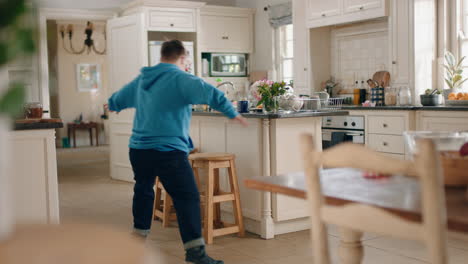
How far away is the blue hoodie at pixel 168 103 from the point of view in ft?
10.9

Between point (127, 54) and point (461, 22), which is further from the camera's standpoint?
point (127, 54)

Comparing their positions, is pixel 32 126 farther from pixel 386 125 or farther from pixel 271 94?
pixel 386 125

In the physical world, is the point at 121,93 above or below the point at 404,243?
above

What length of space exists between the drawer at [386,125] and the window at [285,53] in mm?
2236

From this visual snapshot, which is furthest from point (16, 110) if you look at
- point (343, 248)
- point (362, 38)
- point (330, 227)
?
point (362, 38)

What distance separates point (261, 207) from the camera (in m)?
4.37

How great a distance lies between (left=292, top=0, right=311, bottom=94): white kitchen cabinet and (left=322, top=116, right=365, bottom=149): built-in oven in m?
0.86

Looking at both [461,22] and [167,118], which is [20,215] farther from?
[461,22]

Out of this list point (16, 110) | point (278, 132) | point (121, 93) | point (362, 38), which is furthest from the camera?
point (362, 38)

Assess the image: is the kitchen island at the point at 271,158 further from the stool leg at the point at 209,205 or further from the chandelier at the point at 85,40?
the chandelier at the point at 85,40

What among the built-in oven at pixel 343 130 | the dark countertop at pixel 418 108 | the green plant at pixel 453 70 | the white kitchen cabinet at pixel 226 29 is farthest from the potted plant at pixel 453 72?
the white kitchen cabinet at pixel 226 29

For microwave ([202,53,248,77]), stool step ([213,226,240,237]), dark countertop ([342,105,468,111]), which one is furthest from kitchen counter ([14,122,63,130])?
microwave ([202,53,248,77])

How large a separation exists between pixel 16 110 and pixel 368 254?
10.6ft

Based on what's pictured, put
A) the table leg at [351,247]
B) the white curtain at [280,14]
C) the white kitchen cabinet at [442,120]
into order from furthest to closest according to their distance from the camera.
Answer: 1. the white curtain at [280,14]
2. the white kitchen cabinet at [442,120]
3. the table leg at [351,247]
